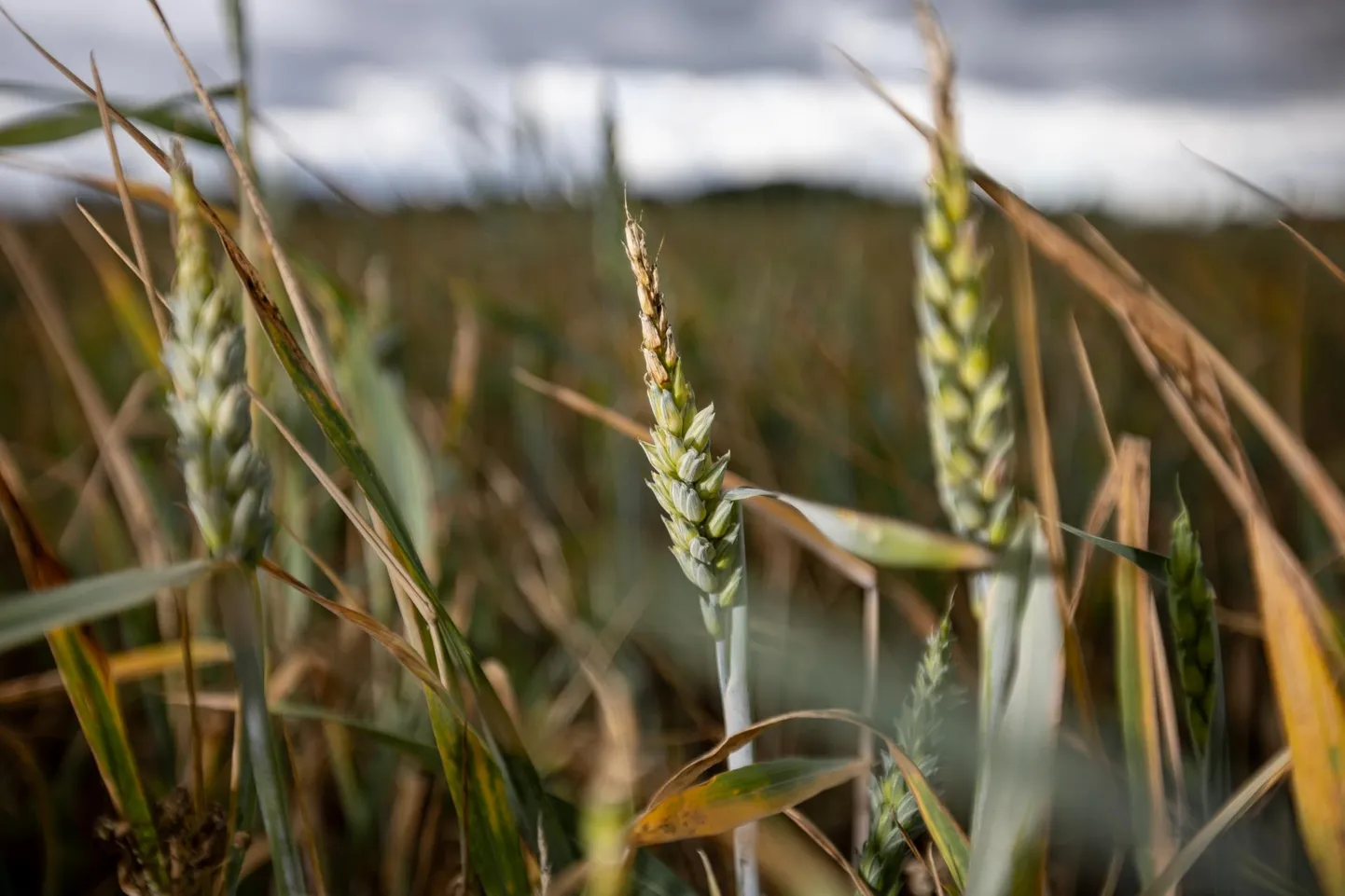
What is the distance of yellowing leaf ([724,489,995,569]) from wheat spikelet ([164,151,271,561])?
0.16 m

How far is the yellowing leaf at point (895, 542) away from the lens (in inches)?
10.7

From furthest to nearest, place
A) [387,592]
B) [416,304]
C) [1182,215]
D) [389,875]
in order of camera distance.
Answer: [1182,215] → [416,304] → [387,592] → [389,875]

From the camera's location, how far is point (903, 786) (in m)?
0.35

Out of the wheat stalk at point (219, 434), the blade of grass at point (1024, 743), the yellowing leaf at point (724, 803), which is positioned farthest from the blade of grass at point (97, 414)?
the blade of grass at point (1024, 743)

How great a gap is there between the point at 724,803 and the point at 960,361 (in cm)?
18

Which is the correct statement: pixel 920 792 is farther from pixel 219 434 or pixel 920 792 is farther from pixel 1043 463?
pixel 219 434

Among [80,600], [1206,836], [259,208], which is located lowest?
[1206,836]

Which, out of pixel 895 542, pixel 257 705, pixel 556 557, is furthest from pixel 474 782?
pixel 556 557

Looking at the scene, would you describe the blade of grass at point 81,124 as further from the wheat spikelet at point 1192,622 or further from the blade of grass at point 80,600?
the wheat spikelet at point 1192,622

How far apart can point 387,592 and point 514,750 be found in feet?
1.38

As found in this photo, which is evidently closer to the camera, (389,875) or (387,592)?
(389,875)

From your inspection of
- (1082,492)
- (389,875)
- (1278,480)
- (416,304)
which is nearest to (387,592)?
(389,875)

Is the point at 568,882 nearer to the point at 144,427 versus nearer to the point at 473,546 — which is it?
the point at 473,546

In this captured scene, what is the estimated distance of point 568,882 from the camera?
292mm
